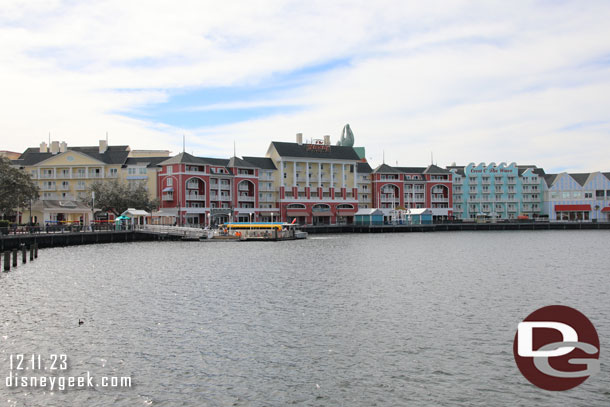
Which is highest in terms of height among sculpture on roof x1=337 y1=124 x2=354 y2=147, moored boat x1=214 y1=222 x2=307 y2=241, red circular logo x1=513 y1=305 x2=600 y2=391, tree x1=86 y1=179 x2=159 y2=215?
sculpture on roof x1=337 y1=124 x2=354 y2=147

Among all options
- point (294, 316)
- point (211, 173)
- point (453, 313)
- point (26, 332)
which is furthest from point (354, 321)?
point (211, 173)

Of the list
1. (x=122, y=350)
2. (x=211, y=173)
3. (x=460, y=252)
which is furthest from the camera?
(x=211, y=173)

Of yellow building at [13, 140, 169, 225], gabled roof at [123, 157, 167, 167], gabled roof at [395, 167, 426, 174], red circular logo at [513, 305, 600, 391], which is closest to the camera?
red circular logo at [513, 305, 600, 391]

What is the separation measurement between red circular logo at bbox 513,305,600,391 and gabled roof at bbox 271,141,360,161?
11035 cm

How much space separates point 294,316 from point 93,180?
10507 cm

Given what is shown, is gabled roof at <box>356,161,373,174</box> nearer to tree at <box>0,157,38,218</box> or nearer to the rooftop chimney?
the rooftop chimney

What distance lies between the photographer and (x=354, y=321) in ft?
88.2

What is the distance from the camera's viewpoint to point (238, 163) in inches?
4978

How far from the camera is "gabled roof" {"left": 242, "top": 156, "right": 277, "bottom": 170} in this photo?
434 ft

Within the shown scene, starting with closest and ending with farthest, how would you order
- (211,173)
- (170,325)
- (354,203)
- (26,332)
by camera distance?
(26,332)
(170,325)
(211,173)
(354,203)

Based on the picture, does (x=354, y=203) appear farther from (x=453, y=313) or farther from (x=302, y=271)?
(x=453, y=313)

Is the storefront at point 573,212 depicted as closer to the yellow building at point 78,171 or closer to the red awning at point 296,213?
Answer: the red awning at point 296,213

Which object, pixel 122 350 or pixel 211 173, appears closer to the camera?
pixel 122 350

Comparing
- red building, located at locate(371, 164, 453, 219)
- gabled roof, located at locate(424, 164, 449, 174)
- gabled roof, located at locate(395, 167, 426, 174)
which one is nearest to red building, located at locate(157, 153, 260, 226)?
red building, located at locate(371, 164, 453, 219)
